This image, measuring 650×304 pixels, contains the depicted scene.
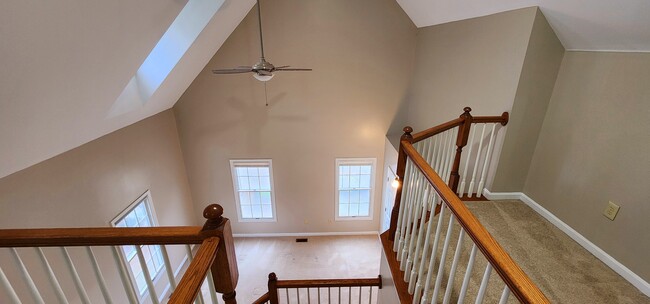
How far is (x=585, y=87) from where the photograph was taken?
2.42 m

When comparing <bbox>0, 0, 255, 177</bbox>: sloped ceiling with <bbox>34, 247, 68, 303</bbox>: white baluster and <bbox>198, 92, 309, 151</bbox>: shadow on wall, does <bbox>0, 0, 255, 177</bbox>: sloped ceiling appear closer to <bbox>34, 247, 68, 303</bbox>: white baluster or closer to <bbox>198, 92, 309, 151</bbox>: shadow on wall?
<bbox>34, 247, 68, 303</bbox>: white baluster

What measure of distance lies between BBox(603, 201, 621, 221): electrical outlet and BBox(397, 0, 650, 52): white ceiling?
1170 millimetres

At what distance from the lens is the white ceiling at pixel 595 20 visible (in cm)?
186

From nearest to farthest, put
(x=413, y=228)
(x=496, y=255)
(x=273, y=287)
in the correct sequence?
(x=496, y=255) < (x=413, y=228) < (x=273, y=287)

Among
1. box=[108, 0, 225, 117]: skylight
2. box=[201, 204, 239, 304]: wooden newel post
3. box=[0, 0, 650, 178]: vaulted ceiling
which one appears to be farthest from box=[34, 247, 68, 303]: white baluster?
box=[108, 0, 225, 117]: skylight

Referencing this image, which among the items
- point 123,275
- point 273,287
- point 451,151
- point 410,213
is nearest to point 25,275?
point 123,275

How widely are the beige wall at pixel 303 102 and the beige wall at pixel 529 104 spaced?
2.84 meters

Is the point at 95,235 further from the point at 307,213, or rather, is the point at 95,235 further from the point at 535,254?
the point at 307,213

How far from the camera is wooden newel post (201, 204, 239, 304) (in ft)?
3.65

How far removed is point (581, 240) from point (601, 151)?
79cm

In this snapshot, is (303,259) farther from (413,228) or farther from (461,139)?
(413,228)

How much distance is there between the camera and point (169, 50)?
12.1 feet

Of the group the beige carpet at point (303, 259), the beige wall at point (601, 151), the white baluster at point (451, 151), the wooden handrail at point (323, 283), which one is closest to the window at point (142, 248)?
the beige carpet at point (303, 259)

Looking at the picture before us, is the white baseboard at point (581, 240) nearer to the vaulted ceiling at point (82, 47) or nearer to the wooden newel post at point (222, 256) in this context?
the vaulted ceiling at point (82, 47)
